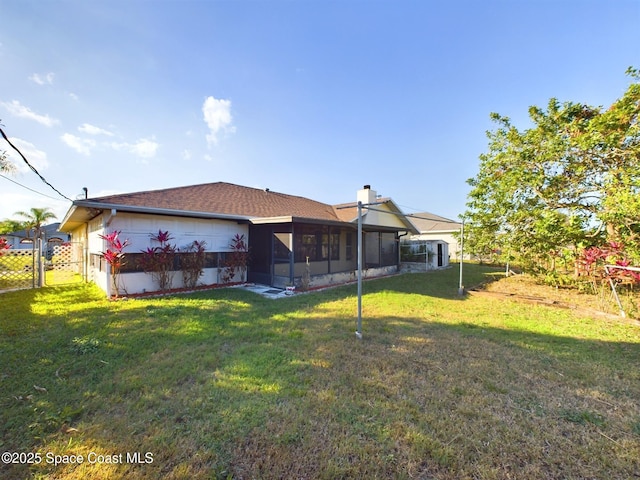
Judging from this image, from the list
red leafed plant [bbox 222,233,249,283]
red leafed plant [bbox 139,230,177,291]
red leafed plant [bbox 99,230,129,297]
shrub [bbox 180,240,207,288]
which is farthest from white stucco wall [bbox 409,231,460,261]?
red leafed plant [bbox 99,230,129,297]

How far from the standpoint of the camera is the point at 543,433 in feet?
7.89

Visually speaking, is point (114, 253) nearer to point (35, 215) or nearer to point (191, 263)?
point (191, 263)

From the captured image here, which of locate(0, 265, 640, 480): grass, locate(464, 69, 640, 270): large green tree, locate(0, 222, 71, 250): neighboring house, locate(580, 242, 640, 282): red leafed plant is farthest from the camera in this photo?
locate(0, 222, 71, 250): neighboring house

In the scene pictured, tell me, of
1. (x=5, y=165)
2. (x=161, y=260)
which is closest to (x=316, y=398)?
(x=161, y=260)

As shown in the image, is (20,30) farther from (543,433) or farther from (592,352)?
(592,352)

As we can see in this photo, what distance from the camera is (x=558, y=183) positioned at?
923cm

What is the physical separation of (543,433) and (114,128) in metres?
12.2

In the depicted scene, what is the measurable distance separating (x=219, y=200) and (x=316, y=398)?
920 cm

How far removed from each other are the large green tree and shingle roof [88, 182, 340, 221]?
6.64 m

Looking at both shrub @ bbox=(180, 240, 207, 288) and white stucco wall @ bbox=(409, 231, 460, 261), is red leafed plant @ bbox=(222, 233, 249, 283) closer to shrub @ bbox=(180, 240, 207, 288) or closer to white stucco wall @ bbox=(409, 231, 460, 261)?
shrub @ bbox=(180, 240, 207, 288)

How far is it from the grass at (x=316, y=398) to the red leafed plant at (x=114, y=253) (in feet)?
5.69

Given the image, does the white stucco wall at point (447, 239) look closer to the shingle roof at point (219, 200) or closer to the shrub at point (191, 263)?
the shingle roof at point (219, 200)

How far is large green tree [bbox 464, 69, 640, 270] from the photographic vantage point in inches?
299

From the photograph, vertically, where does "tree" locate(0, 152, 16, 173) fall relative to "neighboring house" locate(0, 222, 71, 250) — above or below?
above
